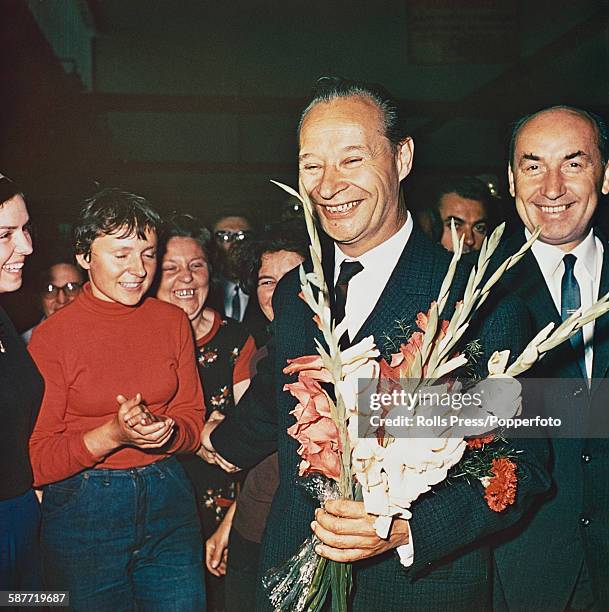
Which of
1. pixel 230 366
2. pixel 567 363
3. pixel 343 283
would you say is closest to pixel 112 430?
pixel 230 366

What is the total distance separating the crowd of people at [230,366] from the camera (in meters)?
1.70

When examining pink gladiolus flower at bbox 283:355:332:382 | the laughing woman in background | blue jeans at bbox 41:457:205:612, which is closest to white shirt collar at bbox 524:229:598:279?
pink gladiolus flower at bbox 283:355:332:382

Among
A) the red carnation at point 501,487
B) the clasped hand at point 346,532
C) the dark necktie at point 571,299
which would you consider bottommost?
the clasped hand at point 346,532

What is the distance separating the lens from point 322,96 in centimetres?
170

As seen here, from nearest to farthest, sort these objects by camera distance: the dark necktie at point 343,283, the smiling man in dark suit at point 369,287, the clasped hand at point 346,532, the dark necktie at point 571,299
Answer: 1. the clasped hand at point 346,532
2. the smiling man in dark suit at point 369,287
3. the dark necktie at point 343,283
4. the dark necktie at point 571,299

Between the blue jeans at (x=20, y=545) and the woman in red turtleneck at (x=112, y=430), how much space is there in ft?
0.08

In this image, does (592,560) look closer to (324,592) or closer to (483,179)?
(324,592)

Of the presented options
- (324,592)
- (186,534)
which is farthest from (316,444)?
(186,534)

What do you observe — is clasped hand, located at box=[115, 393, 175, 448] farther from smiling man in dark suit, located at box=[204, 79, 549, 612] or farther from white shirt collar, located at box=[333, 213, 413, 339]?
white shirt collar, located at box=[333, 213, 413, 339]

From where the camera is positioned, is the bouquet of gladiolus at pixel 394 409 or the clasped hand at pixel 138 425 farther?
the clasped hand at pixel 138 425

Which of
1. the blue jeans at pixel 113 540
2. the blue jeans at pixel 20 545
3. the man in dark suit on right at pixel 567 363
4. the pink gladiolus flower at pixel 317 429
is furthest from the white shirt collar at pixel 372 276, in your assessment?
the blue jeans at pixel 20 545

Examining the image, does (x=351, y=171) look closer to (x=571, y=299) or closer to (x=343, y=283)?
(x=343, y=283)

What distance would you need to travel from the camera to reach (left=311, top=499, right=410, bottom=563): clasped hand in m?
1.25

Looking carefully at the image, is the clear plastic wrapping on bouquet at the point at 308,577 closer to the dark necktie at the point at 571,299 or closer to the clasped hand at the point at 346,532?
the clasped hand at the point at 346,532
